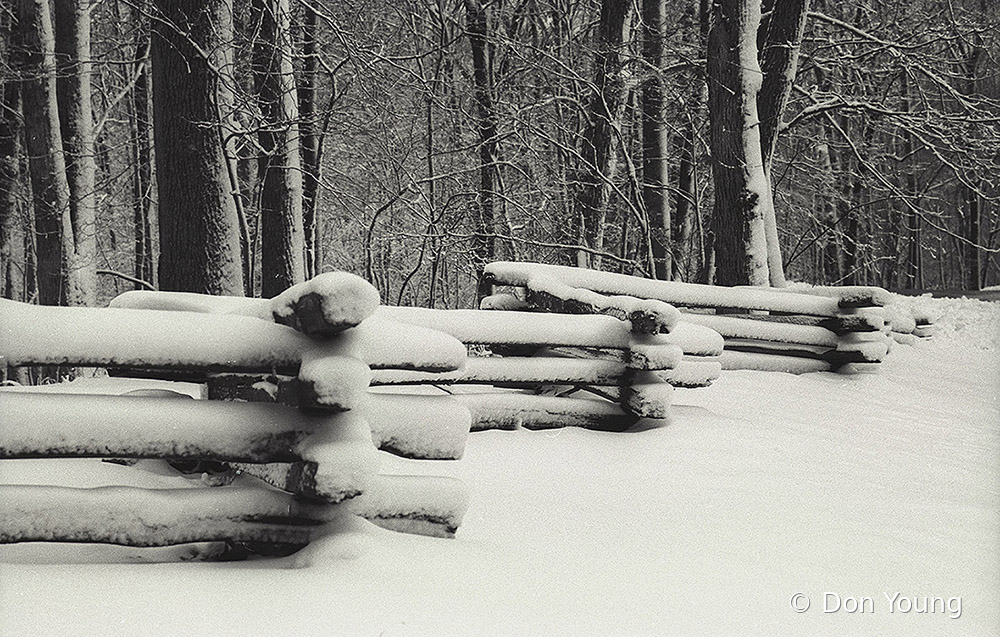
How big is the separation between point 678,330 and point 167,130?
4.19m

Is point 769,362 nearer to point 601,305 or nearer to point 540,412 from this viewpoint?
point 601,305

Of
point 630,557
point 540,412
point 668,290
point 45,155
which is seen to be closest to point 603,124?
point 668,290

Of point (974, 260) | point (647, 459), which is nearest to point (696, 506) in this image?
point (647, 459)

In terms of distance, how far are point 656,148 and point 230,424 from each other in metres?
13.2

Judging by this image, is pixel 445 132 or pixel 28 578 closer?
pixel 28 578

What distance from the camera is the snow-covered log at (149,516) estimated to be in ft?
9.29

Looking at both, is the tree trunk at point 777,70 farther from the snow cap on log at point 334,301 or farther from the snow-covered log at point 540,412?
the snow cap on log at point 334,301

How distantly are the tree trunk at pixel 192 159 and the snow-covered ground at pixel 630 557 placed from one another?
289cm

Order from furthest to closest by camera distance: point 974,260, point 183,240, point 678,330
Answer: point 974,260 < point 183,240 < point 678,330

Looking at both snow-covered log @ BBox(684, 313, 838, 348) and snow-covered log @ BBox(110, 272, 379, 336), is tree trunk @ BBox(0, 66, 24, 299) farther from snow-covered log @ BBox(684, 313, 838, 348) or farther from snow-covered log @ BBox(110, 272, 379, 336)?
snow-covered log @ BBox(110, 272, 379, 336)

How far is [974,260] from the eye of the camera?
87.7 ft

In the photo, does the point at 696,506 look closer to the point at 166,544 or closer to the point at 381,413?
the point at 381,413

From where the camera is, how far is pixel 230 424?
3164mm
